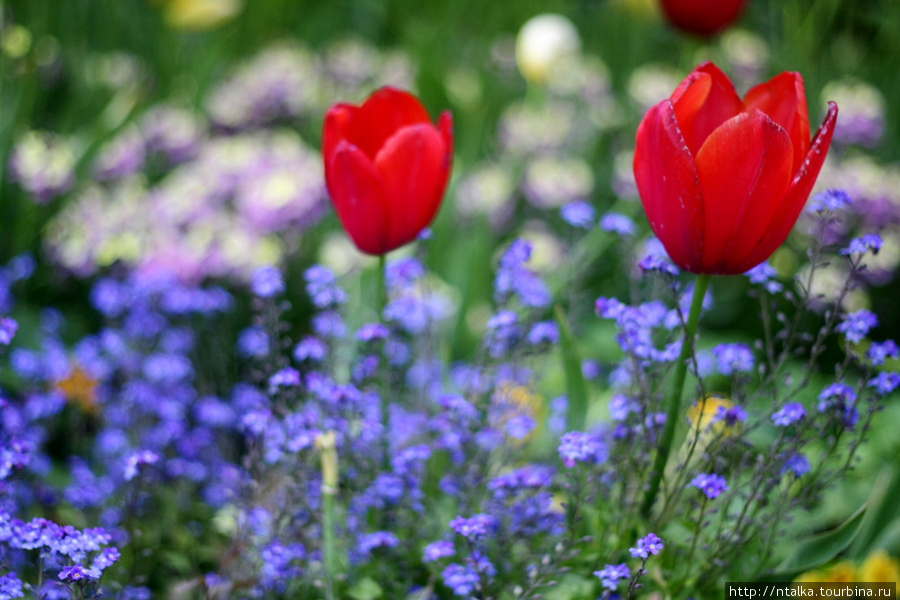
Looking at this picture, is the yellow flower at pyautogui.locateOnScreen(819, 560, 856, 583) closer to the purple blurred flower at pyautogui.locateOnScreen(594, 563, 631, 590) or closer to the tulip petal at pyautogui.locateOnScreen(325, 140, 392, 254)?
the purple blurred flower at pyautogui.locateOnScreen(594, 563, 631, 590)

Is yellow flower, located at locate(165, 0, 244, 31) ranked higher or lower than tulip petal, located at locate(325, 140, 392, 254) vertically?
higher

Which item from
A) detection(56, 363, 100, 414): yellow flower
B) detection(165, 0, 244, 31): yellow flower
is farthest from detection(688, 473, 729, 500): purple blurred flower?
detection(165, 0, 244, 31): yellow flower

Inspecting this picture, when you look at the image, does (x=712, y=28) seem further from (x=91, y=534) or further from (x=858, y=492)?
(x=91, y=534)

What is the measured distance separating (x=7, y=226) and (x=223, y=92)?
1.08 m

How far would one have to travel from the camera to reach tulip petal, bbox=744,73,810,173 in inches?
33.7

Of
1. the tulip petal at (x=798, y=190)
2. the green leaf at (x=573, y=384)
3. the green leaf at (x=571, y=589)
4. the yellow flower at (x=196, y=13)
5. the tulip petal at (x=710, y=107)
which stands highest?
the yellow flower at (x=196, y=13)

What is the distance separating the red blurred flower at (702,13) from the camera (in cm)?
206

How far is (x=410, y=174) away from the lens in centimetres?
103

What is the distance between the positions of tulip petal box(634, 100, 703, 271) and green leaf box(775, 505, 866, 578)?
0.36 metres

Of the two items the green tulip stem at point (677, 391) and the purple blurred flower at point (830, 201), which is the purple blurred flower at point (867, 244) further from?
the green tulip stem at point (677, 391)

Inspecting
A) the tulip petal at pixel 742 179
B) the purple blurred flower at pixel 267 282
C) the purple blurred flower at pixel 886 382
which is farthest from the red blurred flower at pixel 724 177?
the purple blurred flower at pixel 267 282

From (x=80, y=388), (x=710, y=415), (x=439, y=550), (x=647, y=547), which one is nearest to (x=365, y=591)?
(x=439, y=550)

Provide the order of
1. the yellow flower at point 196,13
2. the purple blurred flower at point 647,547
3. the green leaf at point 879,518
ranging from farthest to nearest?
the yellow flower at point 196,13 → the green leaf at point 879,518 → the purple blurred flower at point 647,547

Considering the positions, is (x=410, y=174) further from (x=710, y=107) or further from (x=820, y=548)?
(x=820, y=548)
